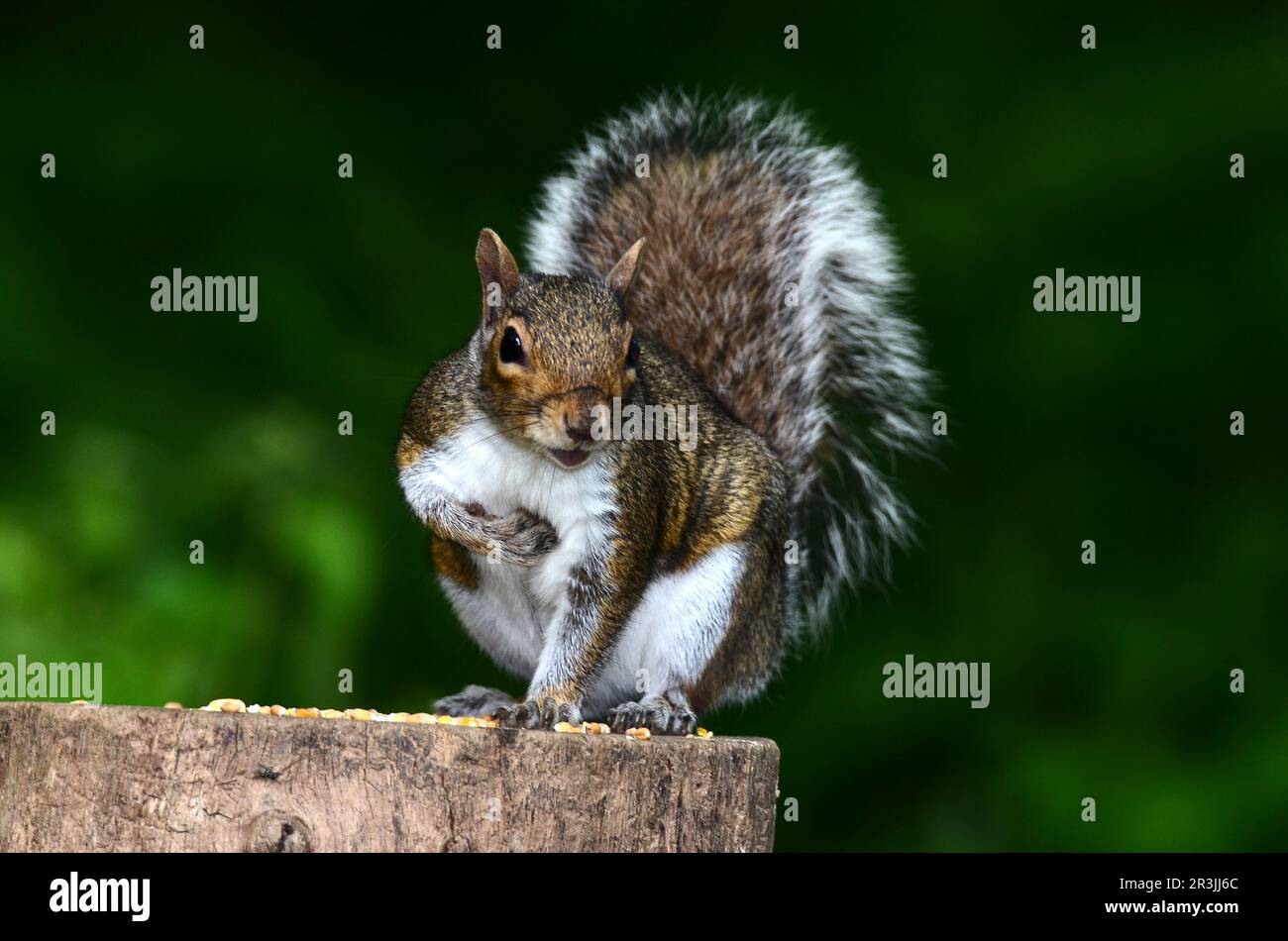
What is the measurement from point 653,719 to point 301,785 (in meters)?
0.77

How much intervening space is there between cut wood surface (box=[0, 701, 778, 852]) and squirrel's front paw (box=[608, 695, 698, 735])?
1.61 feet

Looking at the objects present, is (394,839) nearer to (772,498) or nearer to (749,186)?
(772,498)

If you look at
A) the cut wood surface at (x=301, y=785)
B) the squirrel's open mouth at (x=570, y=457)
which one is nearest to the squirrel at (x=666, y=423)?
the squirrel's open mouth at (x=570, y=457)

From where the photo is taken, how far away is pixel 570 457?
2250mm

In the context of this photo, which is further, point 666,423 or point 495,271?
point 666,423

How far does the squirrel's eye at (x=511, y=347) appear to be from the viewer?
7.40ft

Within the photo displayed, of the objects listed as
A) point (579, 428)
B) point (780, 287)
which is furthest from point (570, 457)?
point (780, 287)

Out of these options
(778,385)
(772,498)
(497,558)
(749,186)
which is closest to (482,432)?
(497,558)

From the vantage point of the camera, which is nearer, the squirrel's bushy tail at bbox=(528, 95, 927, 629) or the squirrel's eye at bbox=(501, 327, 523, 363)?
the squirrel's eye at bbox=(501, 327, 523, 363)

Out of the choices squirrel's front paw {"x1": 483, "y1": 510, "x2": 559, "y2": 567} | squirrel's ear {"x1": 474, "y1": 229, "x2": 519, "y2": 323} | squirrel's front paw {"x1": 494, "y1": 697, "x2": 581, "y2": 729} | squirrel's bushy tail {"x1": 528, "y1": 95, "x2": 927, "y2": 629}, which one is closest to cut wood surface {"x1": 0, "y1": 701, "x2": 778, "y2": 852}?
squirrel's front paw {"x1": 494, "y1": 697, "x2": 581, "y2": 729}

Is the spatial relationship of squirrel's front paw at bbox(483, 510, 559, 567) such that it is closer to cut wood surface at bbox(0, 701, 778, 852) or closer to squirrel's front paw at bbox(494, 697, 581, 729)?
squirrel's front paw at bbox(494, 697, 581, 729)

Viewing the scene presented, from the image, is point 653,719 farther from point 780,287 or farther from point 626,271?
point 780,287

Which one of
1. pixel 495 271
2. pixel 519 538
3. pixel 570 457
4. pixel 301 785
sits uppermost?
pixel 495 271

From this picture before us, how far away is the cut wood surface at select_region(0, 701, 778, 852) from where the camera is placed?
1.88 m
